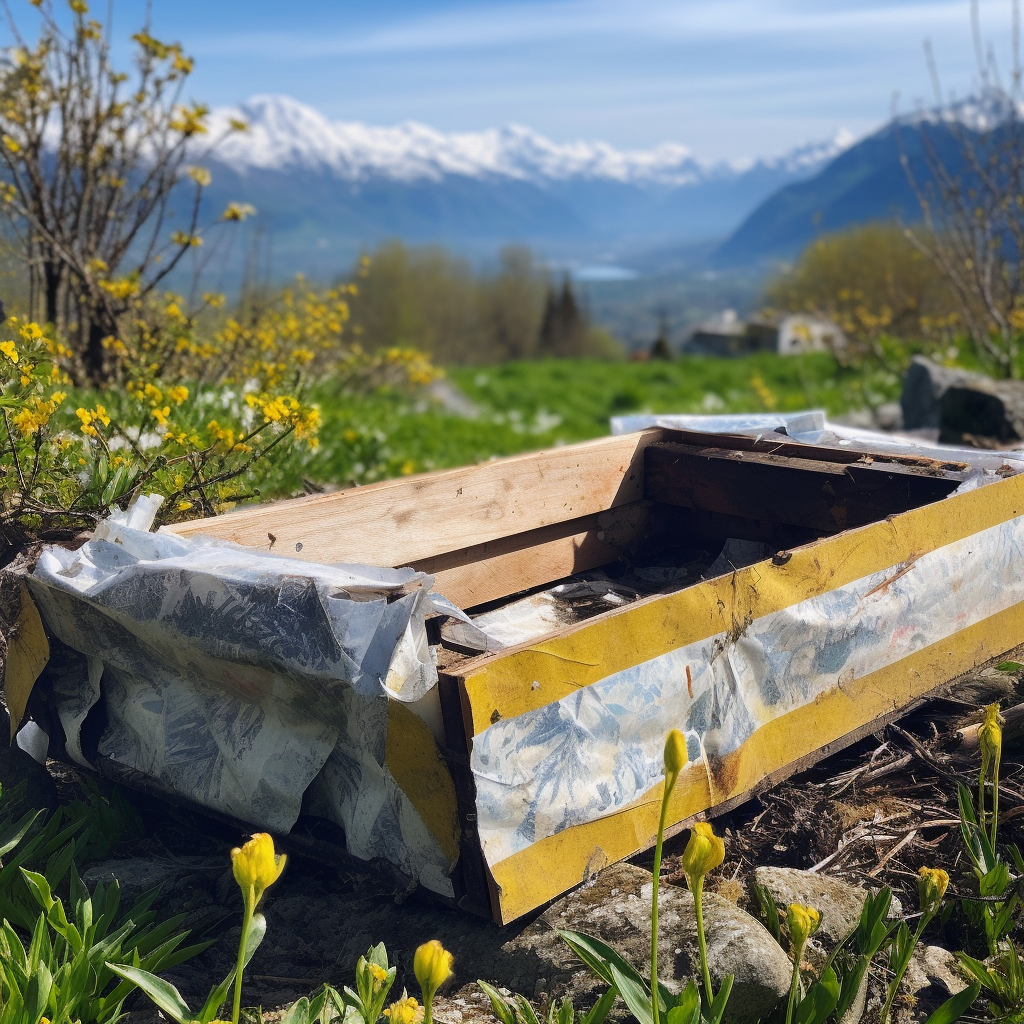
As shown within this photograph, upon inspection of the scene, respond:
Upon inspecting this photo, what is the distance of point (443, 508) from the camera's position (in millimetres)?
3002

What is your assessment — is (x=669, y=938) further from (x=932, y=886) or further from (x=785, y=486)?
(x=785, y=486)

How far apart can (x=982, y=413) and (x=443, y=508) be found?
4008 millimetres

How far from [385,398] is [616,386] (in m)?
5.33

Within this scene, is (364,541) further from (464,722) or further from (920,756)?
(920,756)

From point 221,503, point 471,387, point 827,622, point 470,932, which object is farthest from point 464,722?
point 471,387

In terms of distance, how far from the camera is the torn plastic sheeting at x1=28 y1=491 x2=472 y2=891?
1.76m

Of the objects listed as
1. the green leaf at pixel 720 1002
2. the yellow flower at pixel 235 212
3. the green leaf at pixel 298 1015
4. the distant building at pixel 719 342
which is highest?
the yellow flower at pixel 235 212

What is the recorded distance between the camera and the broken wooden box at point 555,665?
1698 mm

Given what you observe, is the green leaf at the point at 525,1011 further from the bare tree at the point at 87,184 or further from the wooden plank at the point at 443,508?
the bare tree at the point at 87,184

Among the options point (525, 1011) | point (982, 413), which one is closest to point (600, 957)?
point (525, 1011)

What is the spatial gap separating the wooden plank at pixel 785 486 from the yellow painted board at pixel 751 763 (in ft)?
1.55

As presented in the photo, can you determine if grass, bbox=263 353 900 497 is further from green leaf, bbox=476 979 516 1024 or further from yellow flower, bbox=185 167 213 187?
→ green leaf, bbox=476 979 516 1024

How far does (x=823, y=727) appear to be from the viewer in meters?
2.26

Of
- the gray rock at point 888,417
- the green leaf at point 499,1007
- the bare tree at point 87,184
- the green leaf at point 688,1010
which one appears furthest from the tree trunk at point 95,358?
the gray rock at point 888,417
